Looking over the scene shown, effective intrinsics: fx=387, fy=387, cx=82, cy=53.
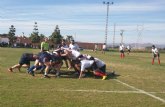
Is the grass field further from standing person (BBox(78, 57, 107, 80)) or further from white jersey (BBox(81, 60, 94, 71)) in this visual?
white jersey (BBox(81, 60, 94, 71))

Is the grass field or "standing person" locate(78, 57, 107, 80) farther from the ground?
"standing person" locate(78, 57, 107, 80)

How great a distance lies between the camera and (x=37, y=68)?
17.5m

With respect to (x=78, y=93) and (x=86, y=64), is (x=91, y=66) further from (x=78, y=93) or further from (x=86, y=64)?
(x=78, y=93)

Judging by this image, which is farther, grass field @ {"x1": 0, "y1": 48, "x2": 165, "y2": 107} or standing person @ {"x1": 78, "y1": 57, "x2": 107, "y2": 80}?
standing person @ {"x1": 78, "y1": 57, "x2": 107, "y2": 80}

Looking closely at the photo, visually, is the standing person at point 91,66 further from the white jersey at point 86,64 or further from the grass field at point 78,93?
the grass field at point 78,93

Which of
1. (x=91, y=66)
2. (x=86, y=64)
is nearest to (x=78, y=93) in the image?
(x=86, y=64)

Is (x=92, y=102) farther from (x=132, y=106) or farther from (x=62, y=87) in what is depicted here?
(x=62, y=87)

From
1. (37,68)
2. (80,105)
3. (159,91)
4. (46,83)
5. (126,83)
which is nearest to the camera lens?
(80,105)

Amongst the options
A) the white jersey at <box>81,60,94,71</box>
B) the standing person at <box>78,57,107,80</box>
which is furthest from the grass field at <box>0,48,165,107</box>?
the white jersey at <box>81,60,94,71</box>

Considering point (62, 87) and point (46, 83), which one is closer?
point (62, 87)

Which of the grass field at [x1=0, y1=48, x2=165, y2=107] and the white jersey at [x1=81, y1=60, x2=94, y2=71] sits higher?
the white jersey at [x1=81, y1=60, x2=94, y2=71]

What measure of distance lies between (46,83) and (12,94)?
314 centimetres

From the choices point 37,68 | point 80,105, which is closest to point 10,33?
point 37,68

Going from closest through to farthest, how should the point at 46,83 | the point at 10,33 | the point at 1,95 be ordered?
the point at 1,95, the point at 46,83, the point at 10,33
